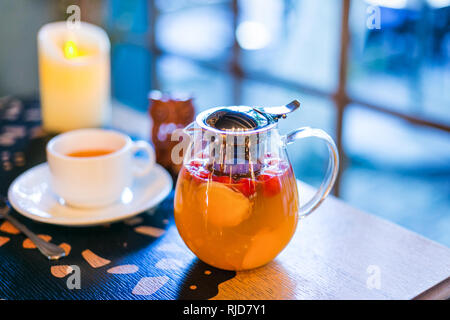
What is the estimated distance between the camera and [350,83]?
1.91 meters

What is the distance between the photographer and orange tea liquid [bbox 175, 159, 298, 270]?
64 cm

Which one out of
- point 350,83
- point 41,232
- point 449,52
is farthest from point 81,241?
point 449,52

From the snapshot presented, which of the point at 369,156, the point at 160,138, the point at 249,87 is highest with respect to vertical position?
the point at 160,138

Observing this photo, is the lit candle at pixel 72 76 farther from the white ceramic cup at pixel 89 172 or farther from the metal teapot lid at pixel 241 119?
the metal teapot lid at pixel 241 119

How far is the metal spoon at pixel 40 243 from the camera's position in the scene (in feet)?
2.42

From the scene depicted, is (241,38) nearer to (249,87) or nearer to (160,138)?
(249,87)

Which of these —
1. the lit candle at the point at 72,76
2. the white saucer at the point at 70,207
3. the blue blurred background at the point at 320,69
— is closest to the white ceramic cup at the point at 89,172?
the white saucer at the point at 70,207

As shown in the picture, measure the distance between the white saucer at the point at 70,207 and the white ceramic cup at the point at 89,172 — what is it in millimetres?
19

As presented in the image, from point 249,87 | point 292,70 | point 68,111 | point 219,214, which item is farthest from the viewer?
point 249,87

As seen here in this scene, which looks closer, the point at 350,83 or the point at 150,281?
the point at 150,281

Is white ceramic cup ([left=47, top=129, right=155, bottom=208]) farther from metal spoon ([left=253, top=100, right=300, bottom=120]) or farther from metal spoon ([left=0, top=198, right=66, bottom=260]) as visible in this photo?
metal spoon ([left=253, top=100, right=300, bottom=120])

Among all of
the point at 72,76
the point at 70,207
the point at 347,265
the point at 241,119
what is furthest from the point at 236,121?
the point at 72,76

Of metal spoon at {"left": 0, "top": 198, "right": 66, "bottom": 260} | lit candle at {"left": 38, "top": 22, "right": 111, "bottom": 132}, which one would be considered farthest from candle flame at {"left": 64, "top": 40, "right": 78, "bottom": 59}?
metal spoon at {"left": 0, "top": 198, "right": 66, "bottom": 260}

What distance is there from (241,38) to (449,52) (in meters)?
0.88
